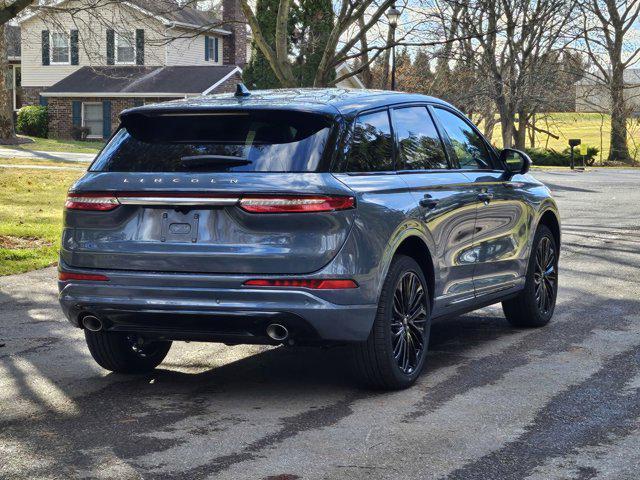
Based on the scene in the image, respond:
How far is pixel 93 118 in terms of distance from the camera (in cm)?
5528

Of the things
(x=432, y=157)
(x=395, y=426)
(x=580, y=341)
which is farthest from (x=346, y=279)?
(x=580, y=341)

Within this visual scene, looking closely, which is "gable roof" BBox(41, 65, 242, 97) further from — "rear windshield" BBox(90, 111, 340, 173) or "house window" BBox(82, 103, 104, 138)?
"rear windshield" BBox(90, 111, 340, 173)

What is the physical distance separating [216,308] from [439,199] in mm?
Result: 1858

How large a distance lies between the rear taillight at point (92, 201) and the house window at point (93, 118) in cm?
4935

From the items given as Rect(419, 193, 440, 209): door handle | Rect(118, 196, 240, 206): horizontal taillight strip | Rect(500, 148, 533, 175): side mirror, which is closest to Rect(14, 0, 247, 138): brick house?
Rect(500, 148, 533, 175): side mirror

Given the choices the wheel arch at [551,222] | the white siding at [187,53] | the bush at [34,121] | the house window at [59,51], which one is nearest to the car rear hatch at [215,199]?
the wheel arch at [551,222]

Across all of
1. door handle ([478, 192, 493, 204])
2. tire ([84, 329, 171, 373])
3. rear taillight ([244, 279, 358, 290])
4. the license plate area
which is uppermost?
door handle ([478, 192, 493, 204])

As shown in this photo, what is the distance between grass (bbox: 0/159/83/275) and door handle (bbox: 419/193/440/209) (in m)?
6.59

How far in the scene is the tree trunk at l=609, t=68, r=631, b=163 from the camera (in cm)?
5569

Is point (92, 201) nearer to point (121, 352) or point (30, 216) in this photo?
point (121, 352)

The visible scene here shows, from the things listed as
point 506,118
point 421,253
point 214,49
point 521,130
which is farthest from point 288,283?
point 214,49

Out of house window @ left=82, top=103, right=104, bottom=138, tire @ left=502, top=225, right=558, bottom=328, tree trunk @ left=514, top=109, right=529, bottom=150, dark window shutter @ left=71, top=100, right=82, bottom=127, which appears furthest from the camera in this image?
house window @ left=82, top=103, right=104, bottom=138

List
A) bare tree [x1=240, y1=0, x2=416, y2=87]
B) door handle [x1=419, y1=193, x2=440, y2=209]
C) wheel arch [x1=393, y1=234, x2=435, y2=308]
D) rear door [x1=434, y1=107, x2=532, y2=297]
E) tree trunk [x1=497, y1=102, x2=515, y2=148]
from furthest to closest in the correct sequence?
tree trunk [x1=497, y1=102, x2=515, y2=148] < bare tree [x1=240, y1=0, x2=416, y2=87] < rear door [x1=434, y1=107, x2=532, y2=297] < door handle [x1=419, y1=193, x2=440, y2=209] < wheel arch [x1=393, y1=234, x2=435, y2=308]

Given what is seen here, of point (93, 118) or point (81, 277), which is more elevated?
point (93, 118)
